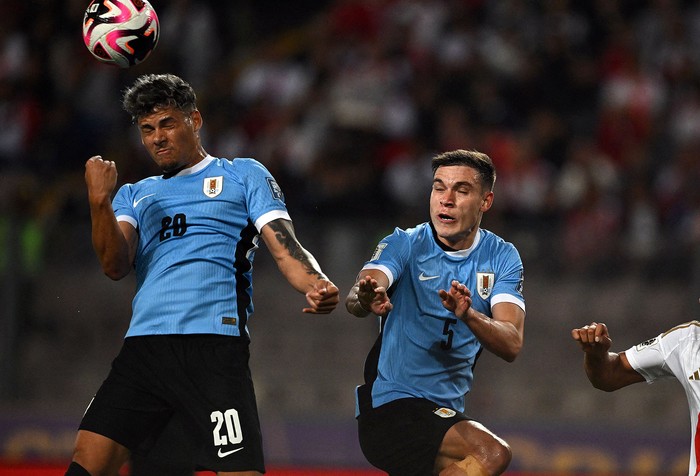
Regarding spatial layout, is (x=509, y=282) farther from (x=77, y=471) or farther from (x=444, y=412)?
(x=77, y=471)

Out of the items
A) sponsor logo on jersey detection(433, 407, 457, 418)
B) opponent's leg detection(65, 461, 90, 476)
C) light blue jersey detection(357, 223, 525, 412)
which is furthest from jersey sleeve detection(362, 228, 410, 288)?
opponent's leg detection(65, 461, 90, 476)

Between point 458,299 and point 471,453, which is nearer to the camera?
point 458,299

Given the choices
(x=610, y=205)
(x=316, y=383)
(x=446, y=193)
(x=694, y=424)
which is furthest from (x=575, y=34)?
(x=694, y=424)

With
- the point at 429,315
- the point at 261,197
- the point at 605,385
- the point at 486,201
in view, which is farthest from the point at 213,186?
the point at 605,385

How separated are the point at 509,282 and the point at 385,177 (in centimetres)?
506

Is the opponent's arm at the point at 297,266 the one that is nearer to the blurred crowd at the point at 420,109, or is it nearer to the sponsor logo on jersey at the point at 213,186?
the sponsor logo on jersey at the point at 213,186

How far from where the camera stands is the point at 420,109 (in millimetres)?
10930

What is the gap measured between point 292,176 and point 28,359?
8.99 feet

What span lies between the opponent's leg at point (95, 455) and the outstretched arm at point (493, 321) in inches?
59.2

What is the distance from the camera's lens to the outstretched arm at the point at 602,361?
185 inches

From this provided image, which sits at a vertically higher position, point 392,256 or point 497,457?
point 392,256

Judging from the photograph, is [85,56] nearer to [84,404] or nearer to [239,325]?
[84,404]

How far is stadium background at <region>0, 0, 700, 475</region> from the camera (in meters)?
9.19

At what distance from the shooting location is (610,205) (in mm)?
10211
